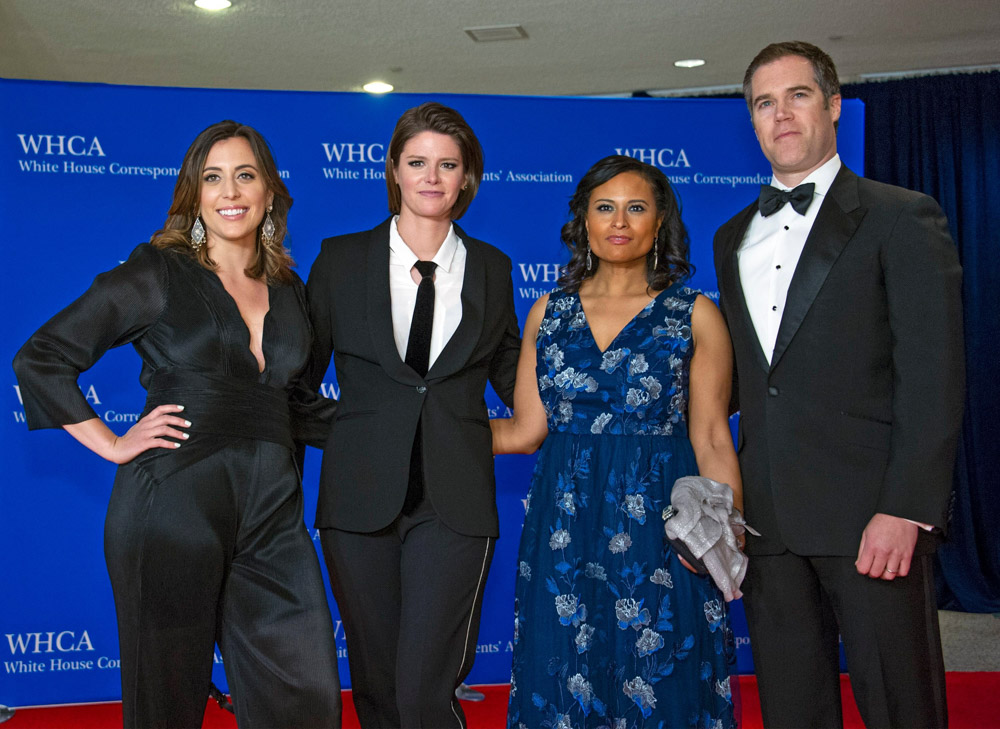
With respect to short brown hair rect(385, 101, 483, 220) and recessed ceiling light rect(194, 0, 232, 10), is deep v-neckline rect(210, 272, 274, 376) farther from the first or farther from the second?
recessed ceiling light rect(194, 0, 232, 10)

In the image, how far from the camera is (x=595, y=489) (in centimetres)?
246

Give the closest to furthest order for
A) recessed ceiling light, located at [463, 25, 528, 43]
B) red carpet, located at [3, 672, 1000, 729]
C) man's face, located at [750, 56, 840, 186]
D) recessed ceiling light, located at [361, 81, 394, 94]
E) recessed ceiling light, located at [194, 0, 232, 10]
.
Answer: man's face, located at [750, 56, 840, 186]
red carpet, located at [3, 672, 1000, 729]
recessed ceiling light, located at [194, 0, 232, 10]
recessed ceiling light, located at [463, 25, 528, 43]
recessed ceiling light, located at [361, 81, 394, 94]

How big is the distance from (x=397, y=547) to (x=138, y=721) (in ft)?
2.14

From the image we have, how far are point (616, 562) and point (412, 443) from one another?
1.87 feet

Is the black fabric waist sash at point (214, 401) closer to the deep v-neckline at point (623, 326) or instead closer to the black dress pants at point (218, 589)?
the black dress pants at point (218, 589)

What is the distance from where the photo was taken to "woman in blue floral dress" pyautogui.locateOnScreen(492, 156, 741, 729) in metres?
2.37

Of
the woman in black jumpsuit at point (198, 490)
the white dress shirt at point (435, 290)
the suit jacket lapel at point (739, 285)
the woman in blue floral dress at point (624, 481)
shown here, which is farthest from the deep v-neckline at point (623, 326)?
the woman in black jumpsuit at point (198, 490)

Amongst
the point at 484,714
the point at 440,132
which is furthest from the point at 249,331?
the point at 484,714

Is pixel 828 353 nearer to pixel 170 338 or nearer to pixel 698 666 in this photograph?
pixel 698 666

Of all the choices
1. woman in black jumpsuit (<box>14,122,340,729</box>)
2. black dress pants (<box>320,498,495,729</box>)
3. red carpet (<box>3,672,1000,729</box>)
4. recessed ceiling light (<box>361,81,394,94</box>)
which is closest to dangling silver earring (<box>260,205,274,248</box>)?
→ woman in black jumpsuit (<box>14,122,340,729</box>)

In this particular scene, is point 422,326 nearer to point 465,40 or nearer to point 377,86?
point 465,40

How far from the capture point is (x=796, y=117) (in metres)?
2.26

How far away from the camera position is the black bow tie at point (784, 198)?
2.25m

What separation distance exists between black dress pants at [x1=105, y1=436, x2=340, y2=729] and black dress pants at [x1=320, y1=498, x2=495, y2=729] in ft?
0.28
